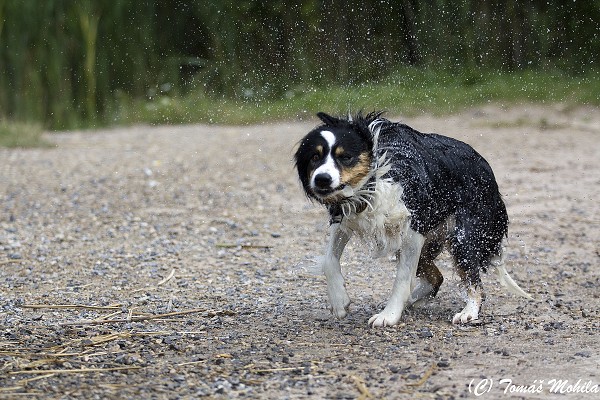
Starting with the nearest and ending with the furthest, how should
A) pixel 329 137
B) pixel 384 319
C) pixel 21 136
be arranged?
1. pixel 329 137
2. pixel 384 319
3. pixel 21 136

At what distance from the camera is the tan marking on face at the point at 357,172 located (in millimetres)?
4754

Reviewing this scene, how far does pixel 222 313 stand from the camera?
16.8 ft

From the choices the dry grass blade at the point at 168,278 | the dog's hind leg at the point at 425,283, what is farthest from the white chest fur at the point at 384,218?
the dry grass blade at the point at 168,278

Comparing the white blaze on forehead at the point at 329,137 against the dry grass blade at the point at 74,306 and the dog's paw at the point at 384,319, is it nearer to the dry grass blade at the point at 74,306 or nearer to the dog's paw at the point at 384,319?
the dog's paw at the point at 384,319

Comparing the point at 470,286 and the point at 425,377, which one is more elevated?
the point at 470,286

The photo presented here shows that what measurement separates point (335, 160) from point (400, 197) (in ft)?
1.25

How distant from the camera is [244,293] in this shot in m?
5.65

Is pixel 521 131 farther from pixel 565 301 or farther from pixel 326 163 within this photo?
pixel 326 163

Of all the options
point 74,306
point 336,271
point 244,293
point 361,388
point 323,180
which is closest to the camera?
point 361,388

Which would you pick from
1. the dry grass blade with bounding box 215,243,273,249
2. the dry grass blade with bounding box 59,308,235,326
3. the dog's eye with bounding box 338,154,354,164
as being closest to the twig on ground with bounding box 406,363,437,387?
the dog's eye with bounding box 338,154,354,164

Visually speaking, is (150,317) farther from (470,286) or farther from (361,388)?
(470,286)

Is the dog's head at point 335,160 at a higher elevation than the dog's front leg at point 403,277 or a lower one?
higher

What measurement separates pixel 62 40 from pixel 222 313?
394 inches

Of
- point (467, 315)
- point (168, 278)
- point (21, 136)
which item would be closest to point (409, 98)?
point (21, 136)
